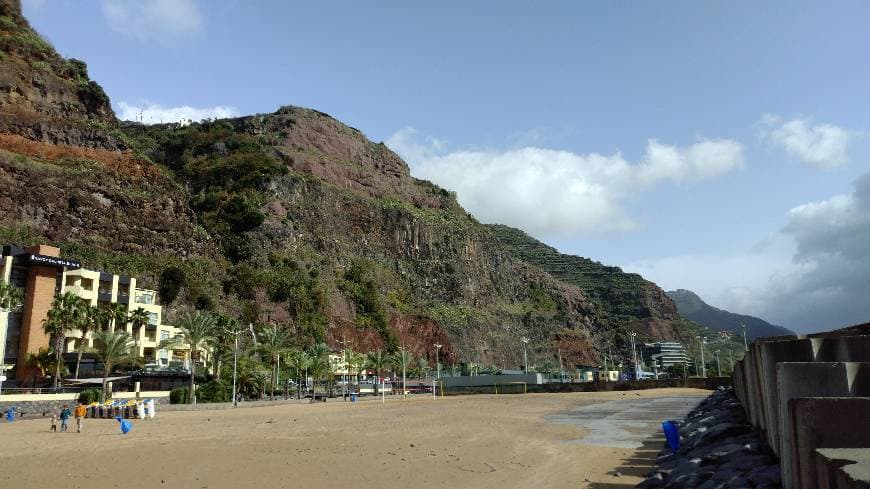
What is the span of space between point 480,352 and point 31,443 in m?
104

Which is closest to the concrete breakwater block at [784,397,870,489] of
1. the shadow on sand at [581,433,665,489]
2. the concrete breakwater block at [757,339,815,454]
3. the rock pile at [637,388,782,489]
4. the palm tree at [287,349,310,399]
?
the rock pile at [637,388,782,489]

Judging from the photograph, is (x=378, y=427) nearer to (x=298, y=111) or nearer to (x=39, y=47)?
(x=39, y=47)

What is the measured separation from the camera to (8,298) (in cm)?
4897

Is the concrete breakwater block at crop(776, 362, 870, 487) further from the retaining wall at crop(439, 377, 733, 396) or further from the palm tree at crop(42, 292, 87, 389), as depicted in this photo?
the retaining wall at crop(439, 377, 733, 396)

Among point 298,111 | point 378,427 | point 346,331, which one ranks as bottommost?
point 378,427

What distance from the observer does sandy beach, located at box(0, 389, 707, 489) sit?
51.2 feet

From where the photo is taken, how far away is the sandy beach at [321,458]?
15609 millimetres

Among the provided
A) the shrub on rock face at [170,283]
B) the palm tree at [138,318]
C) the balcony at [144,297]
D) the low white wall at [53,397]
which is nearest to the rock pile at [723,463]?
the low white wall at [53,397]

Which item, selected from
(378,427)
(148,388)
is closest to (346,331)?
(148,388)

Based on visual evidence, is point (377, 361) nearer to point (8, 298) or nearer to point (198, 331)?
point (198, 331)

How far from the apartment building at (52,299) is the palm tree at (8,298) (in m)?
1.17

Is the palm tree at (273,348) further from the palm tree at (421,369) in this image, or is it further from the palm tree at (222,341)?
the palm tree at (421,369)

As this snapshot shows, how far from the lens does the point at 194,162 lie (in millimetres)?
125250

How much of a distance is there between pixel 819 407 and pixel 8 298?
58.7 metres
